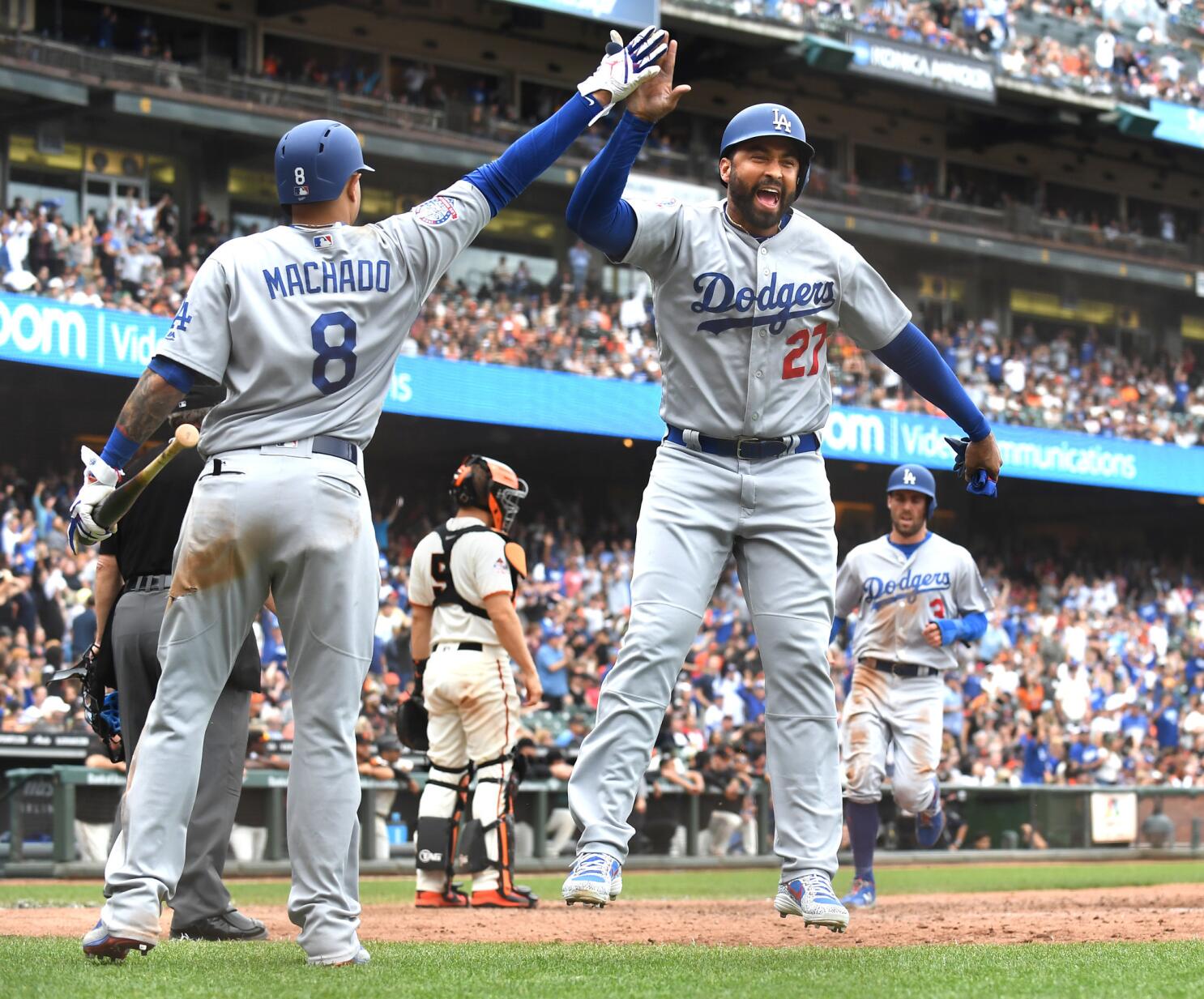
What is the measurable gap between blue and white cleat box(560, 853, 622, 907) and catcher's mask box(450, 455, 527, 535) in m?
3.96

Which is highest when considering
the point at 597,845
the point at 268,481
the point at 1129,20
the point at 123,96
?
the point at 1129,20

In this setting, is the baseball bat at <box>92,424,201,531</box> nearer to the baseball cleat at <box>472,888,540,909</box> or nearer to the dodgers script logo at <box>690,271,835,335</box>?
the dodgers script logo at <box>690,271,835,335</box>

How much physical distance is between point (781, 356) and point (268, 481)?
1702mm

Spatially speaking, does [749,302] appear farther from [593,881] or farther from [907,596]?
[907,596]

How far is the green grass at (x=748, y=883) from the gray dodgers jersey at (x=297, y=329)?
4640mm

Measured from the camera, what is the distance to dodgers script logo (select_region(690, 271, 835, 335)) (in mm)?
5480

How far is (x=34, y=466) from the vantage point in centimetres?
2195

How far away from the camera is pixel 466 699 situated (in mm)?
8750

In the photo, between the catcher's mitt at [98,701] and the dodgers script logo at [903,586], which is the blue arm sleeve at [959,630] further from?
the catcher's mitt at [98,701]

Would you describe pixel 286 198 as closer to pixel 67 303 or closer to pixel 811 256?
pixel 811 256

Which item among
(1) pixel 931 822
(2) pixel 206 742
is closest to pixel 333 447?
(2) pixel 206 742

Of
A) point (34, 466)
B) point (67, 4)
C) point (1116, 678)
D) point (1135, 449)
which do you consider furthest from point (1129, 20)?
point (34, 466)

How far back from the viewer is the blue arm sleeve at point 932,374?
5.77 m

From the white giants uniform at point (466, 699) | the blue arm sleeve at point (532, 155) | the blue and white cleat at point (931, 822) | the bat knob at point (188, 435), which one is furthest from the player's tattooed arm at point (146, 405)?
the blue and white cleat at point (931, 822)
